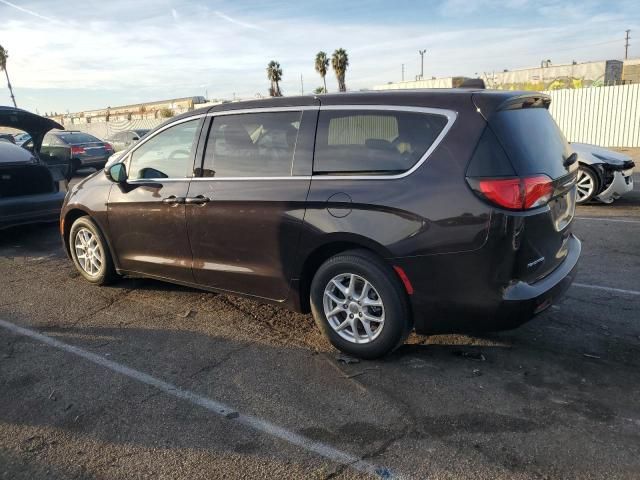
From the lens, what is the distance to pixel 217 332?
4.34 m

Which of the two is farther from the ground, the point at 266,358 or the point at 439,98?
the point at 439,98

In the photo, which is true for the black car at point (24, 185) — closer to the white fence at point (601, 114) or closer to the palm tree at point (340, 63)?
the white fence at point (601, 114)

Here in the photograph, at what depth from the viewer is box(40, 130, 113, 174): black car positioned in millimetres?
16527

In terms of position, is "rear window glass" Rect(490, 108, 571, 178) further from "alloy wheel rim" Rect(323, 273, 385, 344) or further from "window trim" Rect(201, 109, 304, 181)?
"window trim" Rect(201, 109, 304, 181)

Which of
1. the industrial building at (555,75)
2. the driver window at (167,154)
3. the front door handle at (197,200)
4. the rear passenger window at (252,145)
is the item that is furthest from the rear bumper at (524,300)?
the industrial building at (555,75)

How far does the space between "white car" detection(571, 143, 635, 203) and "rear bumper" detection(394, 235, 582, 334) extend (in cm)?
617

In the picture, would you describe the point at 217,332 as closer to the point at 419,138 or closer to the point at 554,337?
the point at 419,138

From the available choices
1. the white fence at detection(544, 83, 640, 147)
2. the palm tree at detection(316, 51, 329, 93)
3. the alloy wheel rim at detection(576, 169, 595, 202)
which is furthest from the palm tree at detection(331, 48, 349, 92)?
the alloy wheel rim at detection(576, 169, 595, 202)

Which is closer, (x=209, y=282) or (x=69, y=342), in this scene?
(x=69, y=342)

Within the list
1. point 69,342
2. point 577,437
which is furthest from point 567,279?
point 69,342

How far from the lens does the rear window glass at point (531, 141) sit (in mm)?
3248

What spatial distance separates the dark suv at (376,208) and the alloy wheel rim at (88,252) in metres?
1.09

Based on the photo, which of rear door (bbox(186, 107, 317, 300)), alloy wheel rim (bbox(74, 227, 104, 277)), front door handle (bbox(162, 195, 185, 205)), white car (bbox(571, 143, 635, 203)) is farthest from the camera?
white car (bbox(571, 143, 635, 203))

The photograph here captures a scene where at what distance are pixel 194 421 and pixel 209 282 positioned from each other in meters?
1.60
